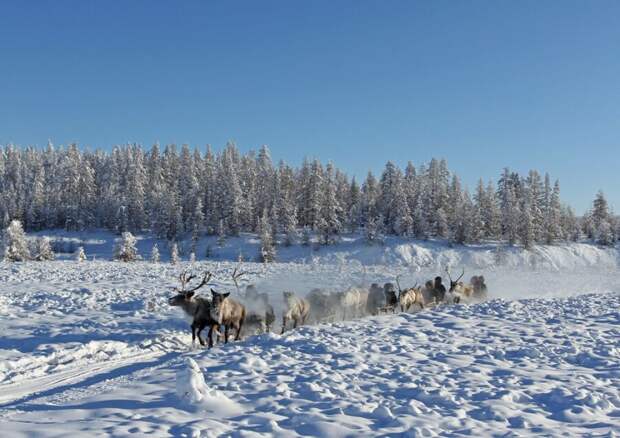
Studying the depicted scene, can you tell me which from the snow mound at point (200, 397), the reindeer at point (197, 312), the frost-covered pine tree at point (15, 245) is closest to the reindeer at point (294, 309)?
the reindeer at point (197, 312)

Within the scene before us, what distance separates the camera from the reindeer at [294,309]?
50.5 ft

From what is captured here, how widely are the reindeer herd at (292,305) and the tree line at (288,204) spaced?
1742 inches

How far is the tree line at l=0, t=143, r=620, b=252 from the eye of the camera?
244 feet

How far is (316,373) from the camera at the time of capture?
9.29 m

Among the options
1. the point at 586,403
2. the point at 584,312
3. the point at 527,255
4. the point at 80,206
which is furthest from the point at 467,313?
the point at 80,206

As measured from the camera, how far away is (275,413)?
715 cm

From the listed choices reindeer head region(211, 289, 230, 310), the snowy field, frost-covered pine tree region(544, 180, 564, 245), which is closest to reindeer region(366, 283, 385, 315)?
the snowy field

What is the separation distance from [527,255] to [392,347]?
63.7 meters

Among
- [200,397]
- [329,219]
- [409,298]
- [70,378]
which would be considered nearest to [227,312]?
[70,378]

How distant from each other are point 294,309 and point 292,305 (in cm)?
21

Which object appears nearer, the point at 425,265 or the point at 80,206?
the point at 425,265

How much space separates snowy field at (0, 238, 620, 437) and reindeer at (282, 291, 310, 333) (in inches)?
47.1

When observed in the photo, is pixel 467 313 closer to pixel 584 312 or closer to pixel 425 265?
pixel 584 312

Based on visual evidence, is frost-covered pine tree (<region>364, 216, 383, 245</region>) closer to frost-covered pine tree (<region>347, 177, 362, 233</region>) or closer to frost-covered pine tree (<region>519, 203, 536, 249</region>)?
frost-covered pine tree (<region>347, 177, 362, 233</region>)
